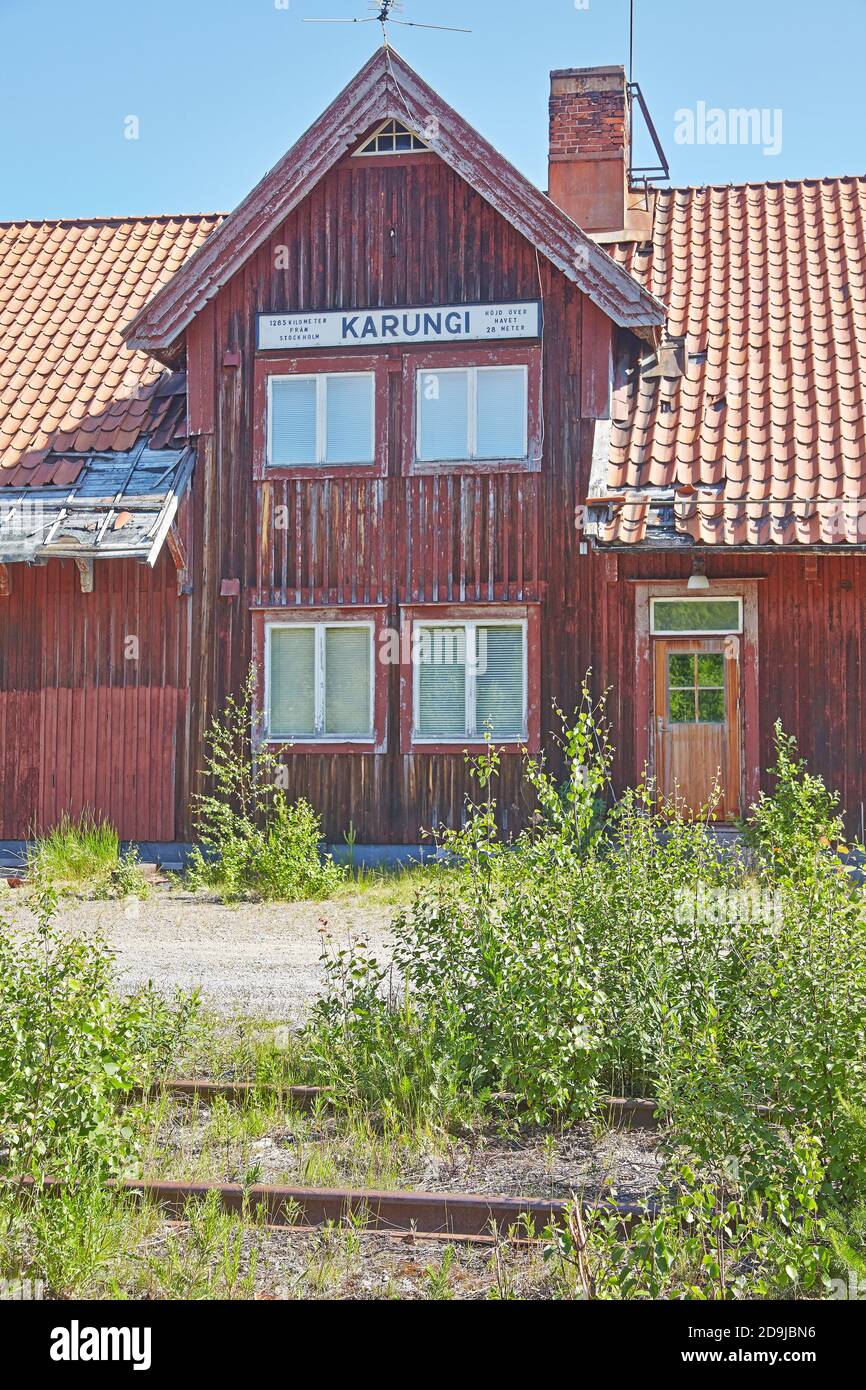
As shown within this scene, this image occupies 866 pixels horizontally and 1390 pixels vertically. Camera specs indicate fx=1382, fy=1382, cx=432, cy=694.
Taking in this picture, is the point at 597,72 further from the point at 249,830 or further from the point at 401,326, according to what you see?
the point at 249,830

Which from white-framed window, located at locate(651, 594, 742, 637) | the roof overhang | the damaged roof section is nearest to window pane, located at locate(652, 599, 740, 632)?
white-framed window, located at locate(651, 594, 742, 637)

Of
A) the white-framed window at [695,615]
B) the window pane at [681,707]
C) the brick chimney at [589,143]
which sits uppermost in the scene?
the brick chimney at [589,143]

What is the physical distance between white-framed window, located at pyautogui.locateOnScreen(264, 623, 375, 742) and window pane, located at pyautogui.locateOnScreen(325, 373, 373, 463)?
203 centimetres

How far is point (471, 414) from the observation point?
16.0 meters

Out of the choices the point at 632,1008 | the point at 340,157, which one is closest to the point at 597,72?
the point at 340,157

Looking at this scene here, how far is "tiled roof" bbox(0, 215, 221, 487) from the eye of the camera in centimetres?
1700

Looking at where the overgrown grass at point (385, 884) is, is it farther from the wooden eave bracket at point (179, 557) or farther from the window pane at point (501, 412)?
the window pane at point (501, 412)

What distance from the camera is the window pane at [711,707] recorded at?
50.0ft

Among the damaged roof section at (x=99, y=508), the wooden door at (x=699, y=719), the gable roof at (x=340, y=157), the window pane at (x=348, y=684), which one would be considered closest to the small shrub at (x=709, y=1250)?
the wooden door at (x=699, y=719)

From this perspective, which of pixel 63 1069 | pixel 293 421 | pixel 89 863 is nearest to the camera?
pixel 63 1069

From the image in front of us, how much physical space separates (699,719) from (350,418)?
5.38m

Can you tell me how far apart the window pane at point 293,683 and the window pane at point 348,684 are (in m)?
0.20

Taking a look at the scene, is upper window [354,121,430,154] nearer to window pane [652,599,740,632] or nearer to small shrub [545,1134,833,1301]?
window pane [652,599,740,632]
